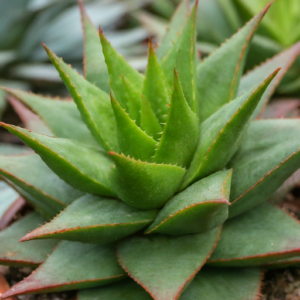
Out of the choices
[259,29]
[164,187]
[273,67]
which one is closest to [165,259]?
[164,187]

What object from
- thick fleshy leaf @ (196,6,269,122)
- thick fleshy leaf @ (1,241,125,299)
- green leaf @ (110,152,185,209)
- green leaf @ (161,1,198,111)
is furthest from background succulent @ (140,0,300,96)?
thick fleshy leaf @ (1,241,125,299)

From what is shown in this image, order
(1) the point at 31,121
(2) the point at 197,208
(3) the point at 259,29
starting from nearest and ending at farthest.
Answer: (2) the point at 197,208 → (1) the point at 31,121 → (3) the point at 259,29

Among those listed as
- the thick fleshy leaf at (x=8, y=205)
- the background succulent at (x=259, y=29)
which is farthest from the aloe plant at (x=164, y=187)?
the background succulent at (x=259, y=29)

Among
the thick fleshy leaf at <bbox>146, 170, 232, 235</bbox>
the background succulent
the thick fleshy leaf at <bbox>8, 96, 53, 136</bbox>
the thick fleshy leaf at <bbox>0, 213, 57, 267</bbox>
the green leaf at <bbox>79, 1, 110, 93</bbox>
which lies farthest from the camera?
the background succulent

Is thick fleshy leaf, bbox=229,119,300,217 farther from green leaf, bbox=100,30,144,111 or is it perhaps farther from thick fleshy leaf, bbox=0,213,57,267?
thick fleshy leaf, bbox=0,213,57,267

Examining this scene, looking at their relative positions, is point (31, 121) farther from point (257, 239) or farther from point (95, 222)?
point (257, 239)

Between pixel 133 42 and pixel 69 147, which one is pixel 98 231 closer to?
pixel 69 147
